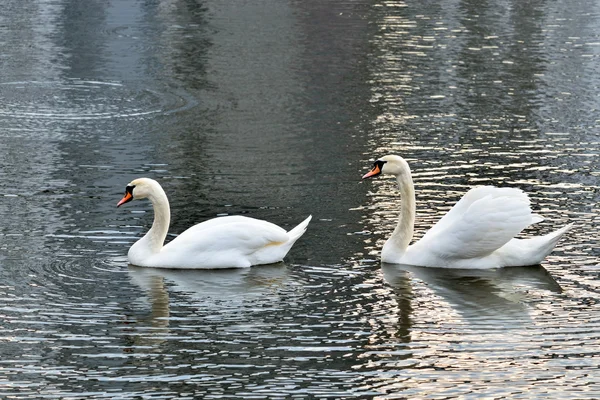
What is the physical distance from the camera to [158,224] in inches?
512

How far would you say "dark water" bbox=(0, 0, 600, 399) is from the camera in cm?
986

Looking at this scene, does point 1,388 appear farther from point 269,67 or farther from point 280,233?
point 269,67

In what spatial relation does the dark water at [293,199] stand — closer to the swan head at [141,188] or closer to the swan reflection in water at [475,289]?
the swan reflection in water at [475,289]

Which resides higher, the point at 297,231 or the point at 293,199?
the point at 297,231

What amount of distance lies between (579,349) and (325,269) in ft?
10.1

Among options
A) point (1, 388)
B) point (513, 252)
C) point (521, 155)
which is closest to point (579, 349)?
point (513, 252)

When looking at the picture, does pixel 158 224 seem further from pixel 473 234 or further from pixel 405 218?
pixel 473 234

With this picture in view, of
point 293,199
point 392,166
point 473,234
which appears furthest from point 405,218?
point 293,199

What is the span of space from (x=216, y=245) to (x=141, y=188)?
999mm

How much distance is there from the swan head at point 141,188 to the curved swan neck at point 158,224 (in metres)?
0.03

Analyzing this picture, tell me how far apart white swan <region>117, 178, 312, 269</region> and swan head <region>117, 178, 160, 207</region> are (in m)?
0.23

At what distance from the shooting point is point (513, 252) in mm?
12992

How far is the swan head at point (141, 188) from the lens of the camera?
13.1 metres

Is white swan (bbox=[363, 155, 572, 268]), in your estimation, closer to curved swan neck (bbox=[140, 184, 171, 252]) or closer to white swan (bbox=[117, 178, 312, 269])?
white swan (bbox=[117, 178, 312, 269])
